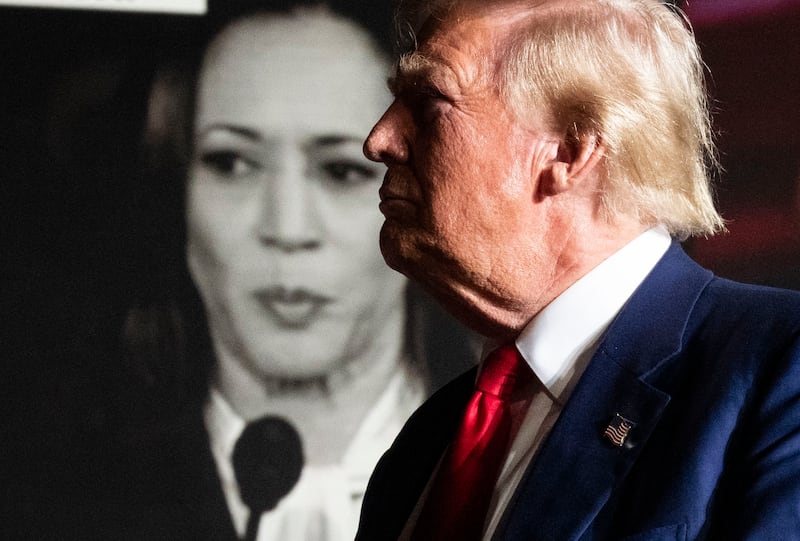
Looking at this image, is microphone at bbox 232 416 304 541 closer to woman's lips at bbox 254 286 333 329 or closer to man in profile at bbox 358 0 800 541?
woman's lips at bbox 254 286 333 329

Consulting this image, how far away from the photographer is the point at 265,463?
2.41 m

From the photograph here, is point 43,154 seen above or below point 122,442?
above

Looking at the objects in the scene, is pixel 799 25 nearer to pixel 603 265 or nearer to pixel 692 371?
pixel 603 265

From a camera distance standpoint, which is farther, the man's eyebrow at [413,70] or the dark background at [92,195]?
the dark background at [92,195]

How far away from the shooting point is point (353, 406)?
2.43m

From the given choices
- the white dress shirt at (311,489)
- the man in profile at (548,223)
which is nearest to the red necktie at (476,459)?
the man in profile at (548,223)

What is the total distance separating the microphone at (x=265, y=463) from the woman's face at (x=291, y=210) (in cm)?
13

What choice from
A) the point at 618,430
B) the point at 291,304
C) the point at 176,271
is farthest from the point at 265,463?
the point at 618,430

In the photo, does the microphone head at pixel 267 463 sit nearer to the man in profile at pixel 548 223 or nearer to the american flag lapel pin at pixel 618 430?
the man in profile at pixel 548 223

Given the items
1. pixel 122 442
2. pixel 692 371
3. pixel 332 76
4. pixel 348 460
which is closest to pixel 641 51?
pixel 692 371

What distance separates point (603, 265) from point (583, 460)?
0.29 m

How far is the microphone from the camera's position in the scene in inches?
94.6

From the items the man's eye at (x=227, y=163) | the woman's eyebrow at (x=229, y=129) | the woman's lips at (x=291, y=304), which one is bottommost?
the woman's lips at (x=291, y=304)

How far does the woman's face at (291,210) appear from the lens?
241 cm
